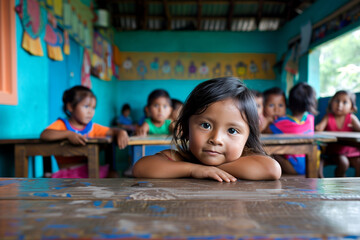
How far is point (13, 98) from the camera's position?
2.29 meters

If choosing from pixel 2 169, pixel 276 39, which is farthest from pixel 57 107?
pixel 276 39

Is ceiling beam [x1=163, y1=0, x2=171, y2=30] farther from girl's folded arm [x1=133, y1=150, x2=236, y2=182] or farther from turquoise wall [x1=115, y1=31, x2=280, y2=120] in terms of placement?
girl's folded arm [x1=133, y1=150, x2=236, y2=182]

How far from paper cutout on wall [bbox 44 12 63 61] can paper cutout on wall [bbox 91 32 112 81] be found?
173 centimetres

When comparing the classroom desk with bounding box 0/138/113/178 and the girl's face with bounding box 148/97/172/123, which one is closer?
the classroom desk with bounding box 0/138/113/178

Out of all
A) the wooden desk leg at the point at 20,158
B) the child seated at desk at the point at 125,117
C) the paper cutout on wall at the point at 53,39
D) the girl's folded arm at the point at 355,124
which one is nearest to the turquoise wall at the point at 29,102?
the paper cutout on wall at the point at 53,39

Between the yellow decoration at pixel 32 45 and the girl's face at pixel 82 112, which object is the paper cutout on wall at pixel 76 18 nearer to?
the yellow decoration at pixel 32 45

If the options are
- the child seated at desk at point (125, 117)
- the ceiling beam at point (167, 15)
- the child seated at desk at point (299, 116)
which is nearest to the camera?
the child seated at desk at point (299, 116)

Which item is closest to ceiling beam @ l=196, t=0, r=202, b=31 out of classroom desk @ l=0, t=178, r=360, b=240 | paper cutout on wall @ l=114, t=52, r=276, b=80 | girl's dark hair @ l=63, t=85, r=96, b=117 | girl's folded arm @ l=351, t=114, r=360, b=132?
paper cutout on wall @ l=114, t=52, r=276, b=80

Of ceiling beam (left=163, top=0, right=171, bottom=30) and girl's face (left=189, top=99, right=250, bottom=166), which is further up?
ceiling beam (left=163, top=0, right=171, bottom=30)

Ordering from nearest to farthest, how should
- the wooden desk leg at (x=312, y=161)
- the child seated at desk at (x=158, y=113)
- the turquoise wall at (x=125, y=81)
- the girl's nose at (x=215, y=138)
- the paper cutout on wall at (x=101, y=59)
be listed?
1. the girl's nose at (x=215, y=138)
2. the wooden desk leg at (x=312, y=161)
3. the turquoise wall at (x=125, y=81)
4. the child seated at desk at (x=158, y=113)
5. the paper cutout on wall at (x=101, y=59)

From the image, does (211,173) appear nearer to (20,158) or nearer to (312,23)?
(20,158)

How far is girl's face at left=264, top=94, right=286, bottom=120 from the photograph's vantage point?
333 cm

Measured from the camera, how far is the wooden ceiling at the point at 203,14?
6898 millimetres

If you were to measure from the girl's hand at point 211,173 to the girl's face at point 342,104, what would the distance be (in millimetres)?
3261
